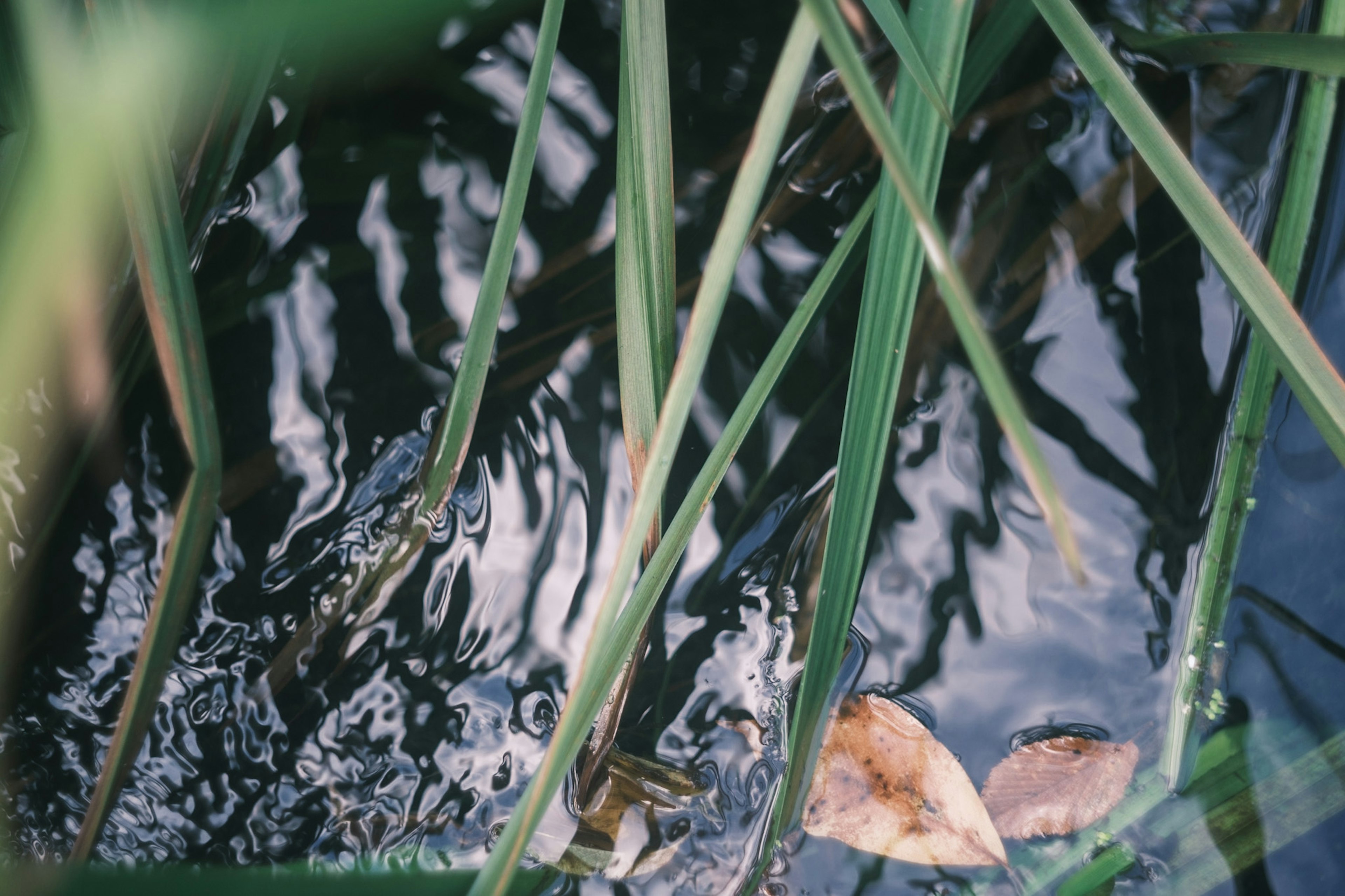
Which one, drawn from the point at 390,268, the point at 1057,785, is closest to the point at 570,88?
the point at 390,268

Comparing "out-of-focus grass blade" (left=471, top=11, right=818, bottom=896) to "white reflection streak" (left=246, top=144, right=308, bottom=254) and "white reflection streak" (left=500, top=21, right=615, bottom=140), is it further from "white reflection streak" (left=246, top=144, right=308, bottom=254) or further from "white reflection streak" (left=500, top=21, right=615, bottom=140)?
"white reflection streak" (left=246, top=144, right=308, bottom=254)

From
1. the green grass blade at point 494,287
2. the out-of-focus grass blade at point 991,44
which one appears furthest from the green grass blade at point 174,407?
the out-of-focus grass blade at point 991,44

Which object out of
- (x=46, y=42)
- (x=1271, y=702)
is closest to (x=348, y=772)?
(x=46, y=42)

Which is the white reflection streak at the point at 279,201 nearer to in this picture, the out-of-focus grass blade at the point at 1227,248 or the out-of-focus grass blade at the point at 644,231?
the out-of-focus grass blade at the point at 644,231

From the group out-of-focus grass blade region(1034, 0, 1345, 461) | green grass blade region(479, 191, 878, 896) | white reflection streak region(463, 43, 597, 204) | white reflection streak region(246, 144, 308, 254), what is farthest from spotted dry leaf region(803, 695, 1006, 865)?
white reflection streak region(246, 144, 308, 254)

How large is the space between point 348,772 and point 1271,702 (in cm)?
98

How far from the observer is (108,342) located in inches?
33.0

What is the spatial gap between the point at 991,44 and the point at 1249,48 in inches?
9.8

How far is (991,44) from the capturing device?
84 centimetres

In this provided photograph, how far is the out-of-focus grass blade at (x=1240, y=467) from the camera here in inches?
31.2

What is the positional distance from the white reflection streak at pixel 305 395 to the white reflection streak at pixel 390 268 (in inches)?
2.4

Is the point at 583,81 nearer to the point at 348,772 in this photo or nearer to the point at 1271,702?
the point at 348,772

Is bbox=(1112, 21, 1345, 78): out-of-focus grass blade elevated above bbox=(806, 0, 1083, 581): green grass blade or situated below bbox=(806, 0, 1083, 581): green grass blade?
above

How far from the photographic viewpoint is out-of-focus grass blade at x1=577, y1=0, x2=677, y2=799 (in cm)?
68
